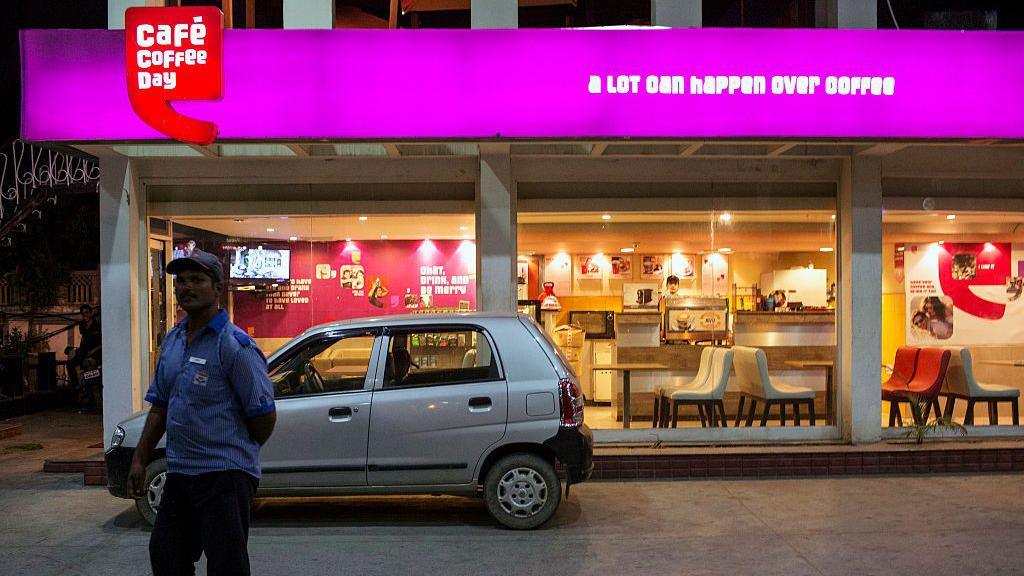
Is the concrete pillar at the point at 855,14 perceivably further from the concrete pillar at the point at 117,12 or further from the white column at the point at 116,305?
the white column at the point at 116,305

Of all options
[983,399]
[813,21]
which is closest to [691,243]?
[813,21]

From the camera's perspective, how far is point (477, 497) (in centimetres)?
771

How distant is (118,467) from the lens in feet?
21.1

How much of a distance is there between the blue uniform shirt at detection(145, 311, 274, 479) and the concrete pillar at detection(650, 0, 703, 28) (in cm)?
672

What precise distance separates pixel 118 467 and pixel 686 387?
6.18m

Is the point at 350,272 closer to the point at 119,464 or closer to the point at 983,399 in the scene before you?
the point at 119,464

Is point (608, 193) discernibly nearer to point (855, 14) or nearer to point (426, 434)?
point (855, 14)

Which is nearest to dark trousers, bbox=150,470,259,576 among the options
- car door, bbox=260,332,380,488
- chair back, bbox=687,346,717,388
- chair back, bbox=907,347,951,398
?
car door, bbox=260,332,380,488

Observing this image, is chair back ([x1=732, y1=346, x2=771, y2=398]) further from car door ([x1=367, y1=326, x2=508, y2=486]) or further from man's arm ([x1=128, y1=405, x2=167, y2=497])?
man's arm ([x1=128, y1=405, x2=167, y2=497])

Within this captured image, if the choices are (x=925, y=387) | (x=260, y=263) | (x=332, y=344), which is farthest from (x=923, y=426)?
(x=260, y=263)

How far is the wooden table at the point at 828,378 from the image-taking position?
9.73m

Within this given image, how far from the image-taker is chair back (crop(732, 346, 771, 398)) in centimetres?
976

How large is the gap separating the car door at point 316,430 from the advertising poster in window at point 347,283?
10.6 ft

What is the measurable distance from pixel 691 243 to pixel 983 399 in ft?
12.9
